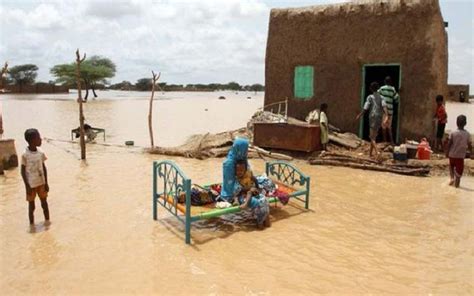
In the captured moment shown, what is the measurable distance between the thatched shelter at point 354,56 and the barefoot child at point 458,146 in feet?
10.3

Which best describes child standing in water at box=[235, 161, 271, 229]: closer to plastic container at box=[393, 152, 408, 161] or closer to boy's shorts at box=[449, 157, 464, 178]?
boy's shorts at box=[449, 157, 464, 178]

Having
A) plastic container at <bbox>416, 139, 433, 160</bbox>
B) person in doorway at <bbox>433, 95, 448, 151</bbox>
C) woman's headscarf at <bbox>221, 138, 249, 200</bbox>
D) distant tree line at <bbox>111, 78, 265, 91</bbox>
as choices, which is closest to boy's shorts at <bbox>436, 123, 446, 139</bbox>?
person in doorway at <bbox>433, 95, 448, 151</bbox>

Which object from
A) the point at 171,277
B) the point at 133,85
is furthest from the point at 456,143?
the point at 133,85

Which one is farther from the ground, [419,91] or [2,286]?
[419,91]

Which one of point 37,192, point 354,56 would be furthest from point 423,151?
point 37,192

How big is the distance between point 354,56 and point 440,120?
290 cm

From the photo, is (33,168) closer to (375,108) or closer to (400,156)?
(375,108)

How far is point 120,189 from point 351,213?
4.30 meters

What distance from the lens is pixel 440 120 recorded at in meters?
10.4

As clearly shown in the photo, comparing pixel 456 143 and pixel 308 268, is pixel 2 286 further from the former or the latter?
pixel 456 143

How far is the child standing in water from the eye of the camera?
556cm

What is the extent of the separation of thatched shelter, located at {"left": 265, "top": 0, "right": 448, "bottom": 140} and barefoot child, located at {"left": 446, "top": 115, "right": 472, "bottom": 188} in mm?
3140

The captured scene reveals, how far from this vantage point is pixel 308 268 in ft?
14.6

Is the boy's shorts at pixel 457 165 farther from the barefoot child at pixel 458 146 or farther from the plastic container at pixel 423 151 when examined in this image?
the plastic container at pixel 423 151
